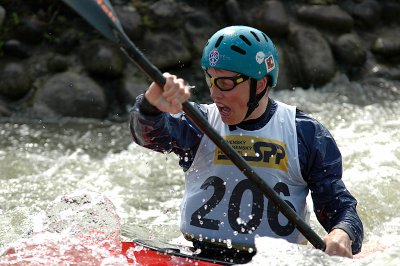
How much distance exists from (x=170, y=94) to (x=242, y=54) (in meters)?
0.82

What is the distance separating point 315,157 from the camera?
347cm

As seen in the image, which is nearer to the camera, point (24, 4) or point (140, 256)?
point (140, 256)

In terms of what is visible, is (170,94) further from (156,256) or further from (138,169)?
(138,169)

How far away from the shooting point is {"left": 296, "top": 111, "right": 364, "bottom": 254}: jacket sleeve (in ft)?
11.3

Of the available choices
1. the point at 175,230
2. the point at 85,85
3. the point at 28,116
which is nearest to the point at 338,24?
the point at 85,85

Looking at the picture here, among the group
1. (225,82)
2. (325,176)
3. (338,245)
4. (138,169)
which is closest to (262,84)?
(225,82)

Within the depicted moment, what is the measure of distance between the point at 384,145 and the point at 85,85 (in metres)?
2.80

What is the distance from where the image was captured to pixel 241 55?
3.44 m

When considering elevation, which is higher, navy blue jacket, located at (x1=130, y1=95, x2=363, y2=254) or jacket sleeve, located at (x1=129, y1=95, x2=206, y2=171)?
jacket sleeve, located at (x1=129, y1=95, x2=206, y2=171)

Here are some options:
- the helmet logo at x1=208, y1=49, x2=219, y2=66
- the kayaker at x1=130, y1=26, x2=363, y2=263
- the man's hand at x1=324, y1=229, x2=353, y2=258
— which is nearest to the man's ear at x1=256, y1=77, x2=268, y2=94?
the kayaker at x1=130, y1=26, x2=363, y2=263

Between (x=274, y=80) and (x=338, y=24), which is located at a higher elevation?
(x=274, y=80)

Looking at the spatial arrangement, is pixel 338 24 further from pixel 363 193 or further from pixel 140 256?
pixel 140 256

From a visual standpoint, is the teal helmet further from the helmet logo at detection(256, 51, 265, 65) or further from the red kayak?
the red kayak

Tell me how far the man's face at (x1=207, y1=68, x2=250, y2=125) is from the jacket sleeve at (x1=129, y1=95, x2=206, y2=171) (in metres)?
0.16
